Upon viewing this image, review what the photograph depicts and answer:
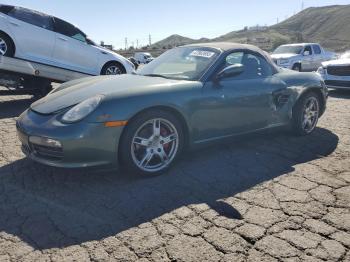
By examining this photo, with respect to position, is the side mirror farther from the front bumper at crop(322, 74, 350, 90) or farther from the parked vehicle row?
the front bumper at crop(322, 74, 350, 90)

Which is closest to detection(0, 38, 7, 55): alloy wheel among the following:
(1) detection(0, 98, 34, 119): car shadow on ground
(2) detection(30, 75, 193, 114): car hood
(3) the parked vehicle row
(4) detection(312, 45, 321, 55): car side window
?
(1) detection(0, 98, 34, 119): car shadow on ground

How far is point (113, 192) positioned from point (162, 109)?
101cm

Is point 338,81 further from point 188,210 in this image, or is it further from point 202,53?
point 188,210

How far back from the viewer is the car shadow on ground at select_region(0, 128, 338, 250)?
9.48 ft

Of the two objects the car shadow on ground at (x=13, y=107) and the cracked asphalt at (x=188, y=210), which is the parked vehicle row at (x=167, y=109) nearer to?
the cracked asphalt at (x=188, y=210)

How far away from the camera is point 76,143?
3398mm

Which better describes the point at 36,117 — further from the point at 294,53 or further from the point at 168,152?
the point at 294,53

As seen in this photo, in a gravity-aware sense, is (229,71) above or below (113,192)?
above

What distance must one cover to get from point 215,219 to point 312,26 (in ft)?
439

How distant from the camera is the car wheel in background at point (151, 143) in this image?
364 centimetres

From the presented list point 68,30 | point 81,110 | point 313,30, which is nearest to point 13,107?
point 68,30

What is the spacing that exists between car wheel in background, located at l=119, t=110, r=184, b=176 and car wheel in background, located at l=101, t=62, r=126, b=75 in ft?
17.1

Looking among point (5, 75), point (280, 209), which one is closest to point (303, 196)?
point (280, 209)

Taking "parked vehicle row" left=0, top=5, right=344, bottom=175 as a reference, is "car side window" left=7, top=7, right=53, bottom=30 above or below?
above
